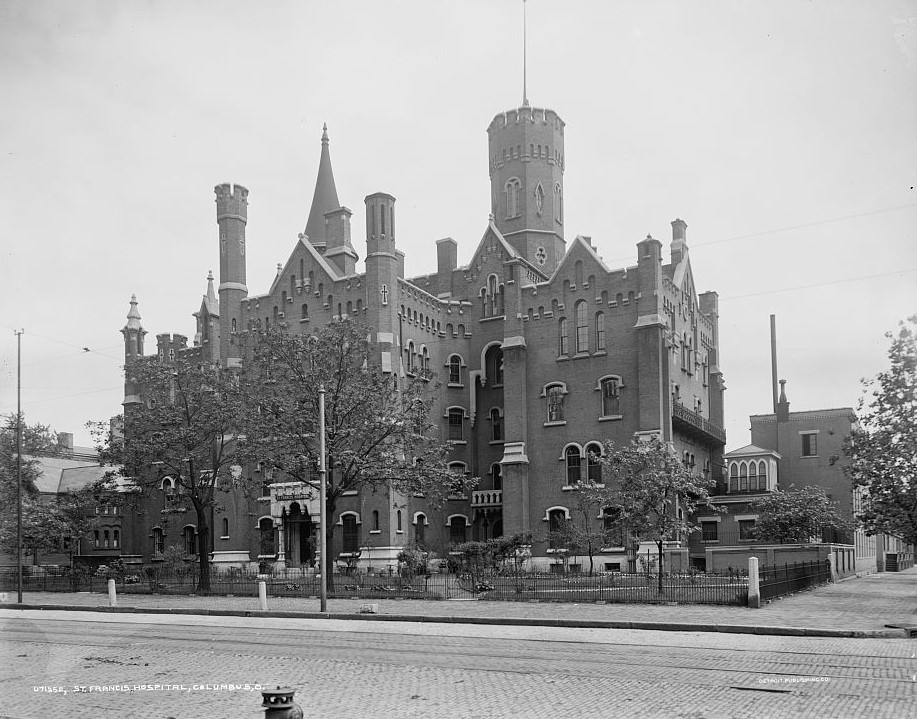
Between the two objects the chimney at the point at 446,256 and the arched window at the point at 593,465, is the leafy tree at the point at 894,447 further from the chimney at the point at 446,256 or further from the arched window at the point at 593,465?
the chimney at the point at 446,256

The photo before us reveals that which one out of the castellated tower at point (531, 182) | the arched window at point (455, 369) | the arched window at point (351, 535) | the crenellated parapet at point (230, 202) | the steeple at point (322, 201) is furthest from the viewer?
the steeple at point (322, 201)

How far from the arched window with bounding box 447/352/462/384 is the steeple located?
63.2ft

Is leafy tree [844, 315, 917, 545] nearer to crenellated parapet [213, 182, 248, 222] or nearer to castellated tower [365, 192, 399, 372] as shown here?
castellated tower [365, 192, 399, 372]

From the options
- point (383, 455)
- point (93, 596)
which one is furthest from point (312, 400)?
point (93, 596)

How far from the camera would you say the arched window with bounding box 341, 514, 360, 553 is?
169ft

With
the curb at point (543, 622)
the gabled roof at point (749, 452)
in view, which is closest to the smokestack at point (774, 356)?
the gabled roof at point (749, 452)

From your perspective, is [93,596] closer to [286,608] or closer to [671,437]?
[286,608]

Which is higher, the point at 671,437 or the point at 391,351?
the point at 391,351

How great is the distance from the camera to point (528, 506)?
52.1 m

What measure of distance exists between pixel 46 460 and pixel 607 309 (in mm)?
49322

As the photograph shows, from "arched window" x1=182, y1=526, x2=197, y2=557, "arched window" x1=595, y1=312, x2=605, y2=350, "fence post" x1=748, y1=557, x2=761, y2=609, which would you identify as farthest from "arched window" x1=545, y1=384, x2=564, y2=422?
"fence post" x1=748, y1=557, x2=761, y2=609

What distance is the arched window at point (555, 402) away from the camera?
52.3 meters

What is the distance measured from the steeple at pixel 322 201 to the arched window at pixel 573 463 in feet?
95.3

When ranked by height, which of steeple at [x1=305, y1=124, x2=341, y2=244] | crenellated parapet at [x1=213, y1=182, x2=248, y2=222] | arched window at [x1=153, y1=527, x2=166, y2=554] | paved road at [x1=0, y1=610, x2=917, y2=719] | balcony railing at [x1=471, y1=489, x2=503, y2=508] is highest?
steeple at [x1=305, y1=124, x2=341, y2=244]
